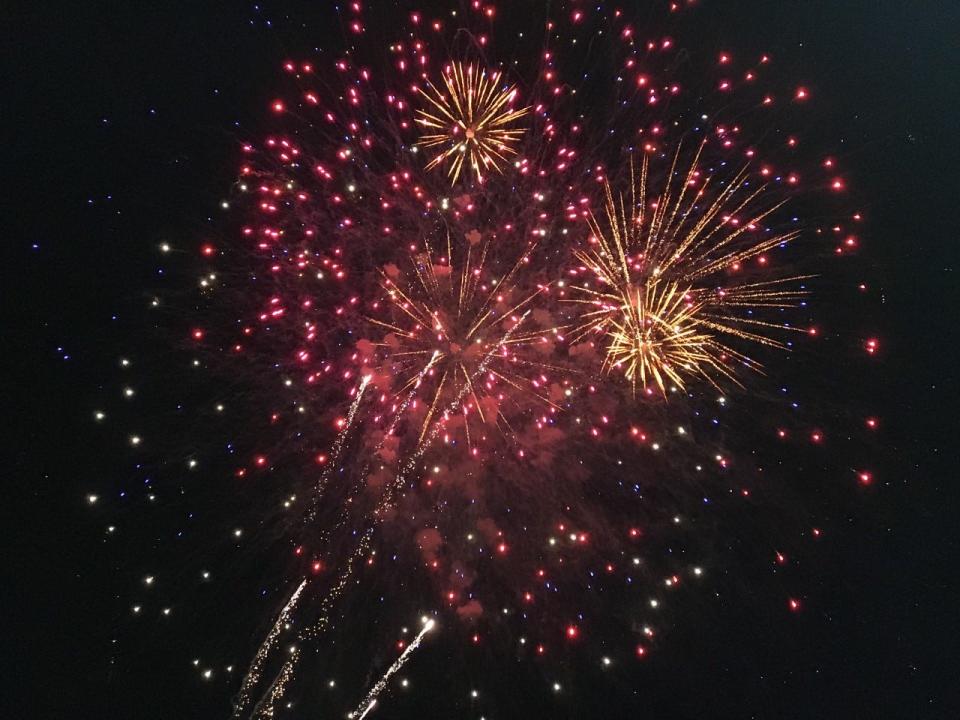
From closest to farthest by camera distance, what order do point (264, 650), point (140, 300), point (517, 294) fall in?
point (140, 300)
point (264, 650)
point (517, 294)

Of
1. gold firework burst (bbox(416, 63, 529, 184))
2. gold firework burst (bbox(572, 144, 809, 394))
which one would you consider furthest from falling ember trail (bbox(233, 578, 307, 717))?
gold firework burst (bbox(416, 63, 529, 184))

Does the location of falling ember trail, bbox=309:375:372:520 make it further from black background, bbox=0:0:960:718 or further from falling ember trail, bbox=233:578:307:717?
black background, bbox=0:0:960:718

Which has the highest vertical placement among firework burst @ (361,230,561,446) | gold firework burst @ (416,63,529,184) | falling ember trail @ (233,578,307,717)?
gold firework burst @ (416,63,529,184)

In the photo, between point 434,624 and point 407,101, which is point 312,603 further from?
point 407,101

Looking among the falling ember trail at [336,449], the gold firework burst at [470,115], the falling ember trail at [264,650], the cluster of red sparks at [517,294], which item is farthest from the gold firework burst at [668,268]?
the falling ember trail at [264,650]

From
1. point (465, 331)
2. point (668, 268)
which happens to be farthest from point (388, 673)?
point (668, 268)

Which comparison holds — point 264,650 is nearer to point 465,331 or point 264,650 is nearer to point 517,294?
point 465,331

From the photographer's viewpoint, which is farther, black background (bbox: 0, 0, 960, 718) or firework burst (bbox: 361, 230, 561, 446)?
Answer: firework burst (bbox: 361, 230, 561, 446)
